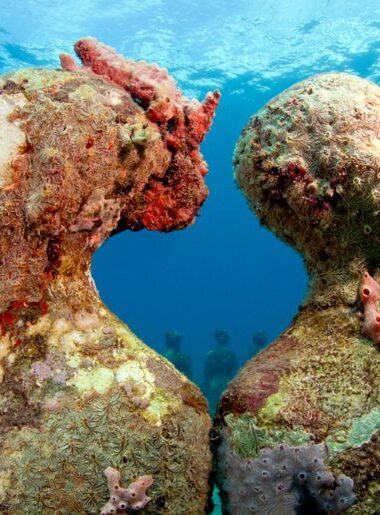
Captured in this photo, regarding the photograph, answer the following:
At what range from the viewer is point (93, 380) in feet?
8.28

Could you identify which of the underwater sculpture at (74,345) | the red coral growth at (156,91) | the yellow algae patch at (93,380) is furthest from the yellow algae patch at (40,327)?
the red coral growth at (156,91)

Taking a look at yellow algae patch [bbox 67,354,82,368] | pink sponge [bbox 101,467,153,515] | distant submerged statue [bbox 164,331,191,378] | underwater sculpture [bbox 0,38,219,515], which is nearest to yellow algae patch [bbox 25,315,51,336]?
underwater sculpture [bbox 0,38,219,515]

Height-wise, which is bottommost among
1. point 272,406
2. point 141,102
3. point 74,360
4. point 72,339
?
point 272,406

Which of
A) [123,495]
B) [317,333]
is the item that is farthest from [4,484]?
[317,333]

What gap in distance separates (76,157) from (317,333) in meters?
1.86

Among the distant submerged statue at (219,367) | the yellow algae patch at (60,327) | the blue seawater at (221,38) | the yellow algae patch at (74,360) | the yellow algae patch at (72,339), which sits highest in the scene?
the blue seawater at (221,38)

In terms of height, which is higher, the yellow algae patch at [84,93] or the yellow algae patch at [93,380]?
the yellow algae patch at [84,93]

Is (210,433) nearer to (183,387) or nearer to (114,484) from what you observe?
(183,387)

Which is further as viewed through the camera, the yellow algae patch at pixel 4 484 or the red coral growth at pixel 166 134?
the red coral growth at pixel 166 134

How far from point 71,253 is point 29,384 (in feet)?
2.77

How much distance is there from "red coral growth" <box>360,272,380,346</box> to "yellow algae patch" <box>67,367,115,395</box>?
5.05 feet

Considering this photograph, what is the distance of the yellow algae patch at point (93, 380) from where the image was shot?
2.49 m

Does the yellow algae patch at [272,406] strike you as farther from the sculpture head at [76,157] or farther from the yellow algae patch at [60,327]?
the sculpture head at [76,157]

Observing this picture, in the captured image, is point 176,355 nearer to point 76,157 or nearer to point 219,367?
point 219,367
